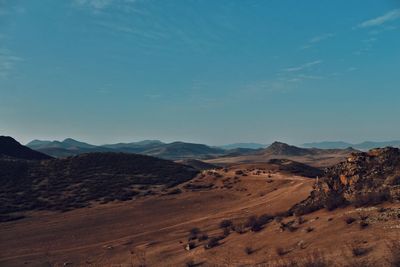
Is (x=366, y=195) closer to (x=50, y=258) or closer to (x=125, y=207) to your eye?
(x=50, y=258)

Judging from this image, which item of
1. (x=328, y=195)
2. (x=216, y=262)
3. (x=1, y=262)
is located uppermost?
(x=328, y=195)

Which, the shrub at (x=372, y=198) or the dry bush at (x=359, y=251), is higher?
the shrub at (x=372, y=198)

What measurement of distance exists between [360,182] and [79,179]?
4615 centimetres

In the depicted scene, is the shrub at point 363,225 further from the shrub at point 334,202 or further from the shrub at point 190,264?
the shrub at point 190,264

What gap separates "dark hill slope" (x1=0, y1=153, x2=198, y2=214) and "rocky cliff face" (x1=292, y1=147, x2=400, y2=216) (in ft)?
98.6

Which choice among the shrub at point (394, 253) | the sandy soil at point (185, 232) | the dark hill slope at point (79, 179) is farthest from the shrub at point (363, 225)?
the dark hill slope at point (79, 179)

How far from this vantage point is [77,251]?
2748 cm

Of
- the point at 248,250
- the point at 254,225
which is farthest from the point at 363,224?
the point at 254,225

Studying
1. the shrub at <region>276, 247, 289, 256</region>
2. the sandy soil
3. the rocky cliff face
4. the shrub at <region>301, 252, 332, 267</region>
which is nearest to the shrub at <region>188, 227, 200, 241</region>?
the sandy soil

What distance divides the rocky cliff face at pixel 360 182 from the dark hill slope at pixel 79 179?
98.6 feet

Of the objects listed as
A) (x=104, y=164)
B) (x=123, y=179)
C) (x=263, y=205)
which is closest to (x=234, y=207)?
(x=263, y=205)

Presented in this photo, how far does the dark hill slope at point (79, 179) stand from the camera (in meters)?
50.7

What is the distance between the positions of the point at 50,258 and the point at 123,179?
36.4 metres

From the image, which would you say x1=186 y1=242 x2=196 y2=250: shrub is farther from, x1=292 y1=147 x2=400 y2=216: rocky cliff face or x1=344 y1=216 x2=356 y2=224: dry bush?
x1=344 y1=216 x2=356 y2=224: dry bush
